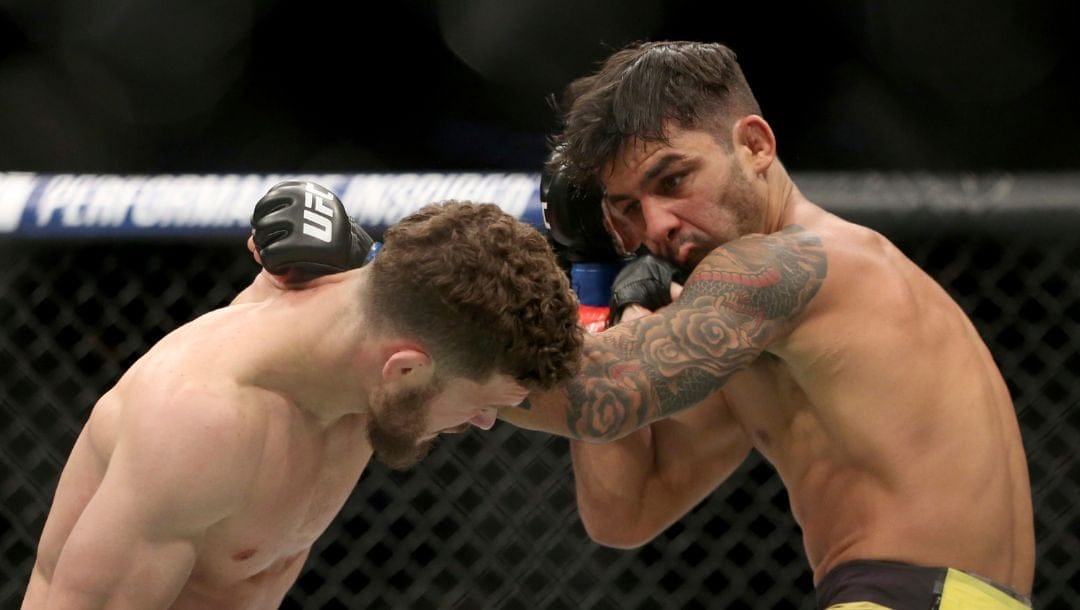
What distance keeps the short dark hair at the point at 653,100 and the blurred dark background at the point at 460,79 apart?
91cm

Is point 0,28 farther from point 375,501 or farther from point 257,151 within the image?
point 375,501

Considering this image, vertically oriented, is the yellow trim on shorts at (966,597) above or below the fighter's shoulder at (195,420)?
below

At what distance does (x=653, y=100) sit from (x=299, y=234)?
43 cm

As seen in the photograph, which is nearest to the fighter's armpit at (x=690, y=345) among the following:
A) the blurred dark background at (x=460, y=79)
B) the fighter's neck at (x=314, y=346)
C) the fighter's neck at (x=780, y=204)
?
the fighter's neck at (x=780, y=204)

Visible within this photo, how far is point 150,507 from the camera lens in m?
1.12

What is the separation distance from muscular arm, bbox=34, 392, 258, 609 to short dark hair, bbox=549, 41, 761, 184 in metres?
0.53

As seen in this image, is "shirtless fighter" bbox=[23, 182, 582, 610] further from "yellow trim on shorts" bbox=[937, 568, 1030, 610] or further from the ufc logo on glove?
"yellow trim on shorts" bbox=[937, 568, 1030, 610]

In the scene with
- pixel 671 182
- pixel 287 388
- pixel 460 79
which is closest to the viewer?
pixel 287 388

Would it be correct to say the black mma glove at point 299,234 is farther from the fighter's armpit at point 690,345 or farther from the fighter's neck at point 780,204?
the fighter's neck at point 780,204

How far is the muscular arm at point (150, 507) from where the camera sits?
1.12 meters

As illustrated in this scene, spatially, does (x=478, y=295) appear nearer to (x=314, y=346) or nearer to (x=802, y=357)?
(x=314, y=346)

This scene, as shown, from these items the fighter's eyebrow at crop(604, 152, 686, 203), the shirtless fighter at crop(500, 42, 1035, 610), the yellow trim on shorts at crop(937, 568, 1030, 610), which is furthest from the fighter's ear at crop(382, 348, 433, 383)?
the yellow trim on shorts at crop(937, 568, 1030, 610)

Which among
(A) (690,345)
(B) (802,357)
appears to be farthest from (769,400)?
(A) (690,345)

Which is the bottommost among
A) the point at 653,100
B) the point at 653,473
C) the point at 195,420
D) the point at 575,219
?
the point at 653,473
